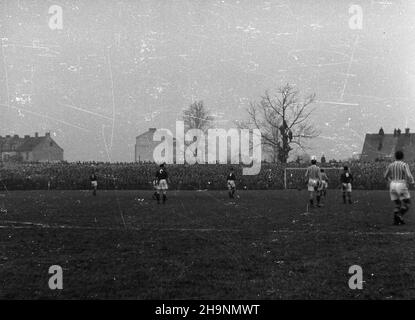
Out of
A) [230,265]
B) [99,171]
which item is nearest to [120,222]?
[230,265]

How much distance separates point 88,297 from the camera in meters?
6.98

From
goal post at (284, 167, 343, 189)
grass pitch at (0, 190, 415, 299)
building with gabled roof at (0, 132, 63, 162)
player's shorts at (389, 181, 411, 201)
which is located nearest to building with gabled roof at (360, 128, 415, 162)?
goal post at (284, 167, 343, 189)

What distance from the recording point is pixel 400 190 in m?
15.5

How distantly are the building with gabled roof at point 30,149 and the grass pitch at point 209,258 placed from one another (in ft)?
302

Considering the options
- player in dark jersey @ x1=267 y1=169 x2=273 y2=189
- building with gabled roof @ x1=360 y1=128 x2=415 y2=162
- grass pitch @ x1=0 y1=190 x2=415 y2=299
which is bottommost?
grass pitch @ x1=0 y1=190 x2=415 y2=299

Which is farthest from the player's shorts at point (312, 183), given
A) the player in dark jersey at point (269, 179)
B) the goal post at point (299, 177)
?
the player in dark jersey at point (269, 179)

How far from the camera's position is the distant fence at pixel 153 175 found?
5388 centimetres

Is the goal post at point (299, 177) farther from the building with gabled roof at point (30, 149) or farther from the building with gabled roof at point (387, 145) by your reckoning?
the building with gabled roof at point (30, 149)

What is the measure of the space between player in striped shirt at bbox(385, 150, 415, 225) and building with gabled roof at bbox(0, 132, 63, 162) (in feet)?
315

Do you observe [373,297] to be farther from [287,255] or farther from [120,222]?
[120,222]

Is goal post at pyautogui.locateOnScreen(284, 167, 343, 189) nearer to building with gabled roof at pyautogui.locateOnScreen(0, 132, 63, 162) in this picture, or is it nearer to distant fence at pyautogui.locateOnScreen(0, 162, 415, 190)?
distant fence at pyautogui.locateOnScreen(0, 162, 415, 190)

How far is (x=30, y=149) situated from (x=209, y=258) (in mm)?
101989

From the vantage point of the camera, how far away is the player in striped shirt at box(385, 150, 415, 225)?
50.9ft
